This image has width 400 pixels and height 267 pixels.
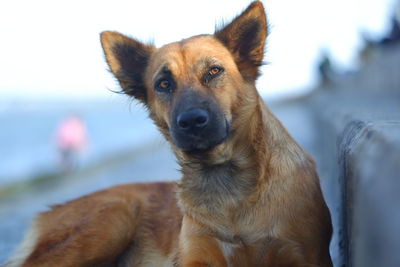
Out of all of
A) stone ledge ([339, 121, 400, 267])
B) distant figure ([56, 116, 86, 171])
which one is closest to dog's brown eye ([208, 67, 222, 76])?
stone ledge ([339, 121, 400, 267])

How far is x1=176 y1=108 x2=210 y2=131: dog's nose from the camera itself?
3850mm

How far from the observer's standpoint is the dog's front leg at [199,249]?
3881 mm

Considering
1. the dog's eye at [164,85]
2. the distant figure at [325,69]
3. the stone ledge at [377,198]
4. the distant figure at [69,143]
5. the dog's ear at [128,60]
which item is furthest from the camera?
the distant figure at [325,69]

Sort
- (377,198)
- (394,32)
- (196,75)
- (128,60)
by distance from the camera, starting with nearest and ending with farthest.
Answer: (377,198), (196,75), (128,60), (394,32)

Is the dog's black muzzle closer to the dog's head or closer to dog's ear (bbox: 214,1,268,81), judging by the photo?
the dog's head

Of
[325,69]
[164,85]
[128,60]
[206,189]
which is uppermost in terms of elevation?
[128,60]

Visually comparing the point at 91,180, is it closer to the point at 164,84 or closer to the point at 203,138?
the point at 164,84

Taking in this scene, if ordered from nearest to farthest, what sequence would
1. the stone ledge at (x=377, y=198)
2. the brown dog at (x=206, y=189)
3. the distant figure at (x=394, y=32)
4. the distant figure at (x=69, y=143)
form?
the stone ledge at (x=377, y=198), the brown dog at (x=206, y=189), the distant figure at (x=394, y=32), the distant figure at (x=69, y=143)

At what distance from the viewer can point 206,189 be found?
4.17m

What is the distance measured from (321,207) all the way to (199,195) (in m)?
0.91

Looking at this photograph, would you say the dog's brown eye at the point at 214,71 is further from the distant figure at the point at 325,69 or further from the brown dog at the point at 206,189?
the distant figure at the point at 325,69

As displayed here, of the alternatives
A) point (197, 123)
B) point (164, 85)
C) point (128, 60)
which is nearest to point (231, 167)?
point (197, 123)

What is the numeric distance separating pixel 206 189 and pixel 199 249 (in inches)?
18.3

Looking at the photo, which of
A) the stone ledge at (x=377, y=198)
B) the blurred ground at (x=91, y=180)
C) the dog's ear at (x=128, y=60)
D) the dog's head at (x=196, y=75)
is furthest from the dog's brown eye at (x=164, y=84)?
the blurred ground at (x=91, y=180)
